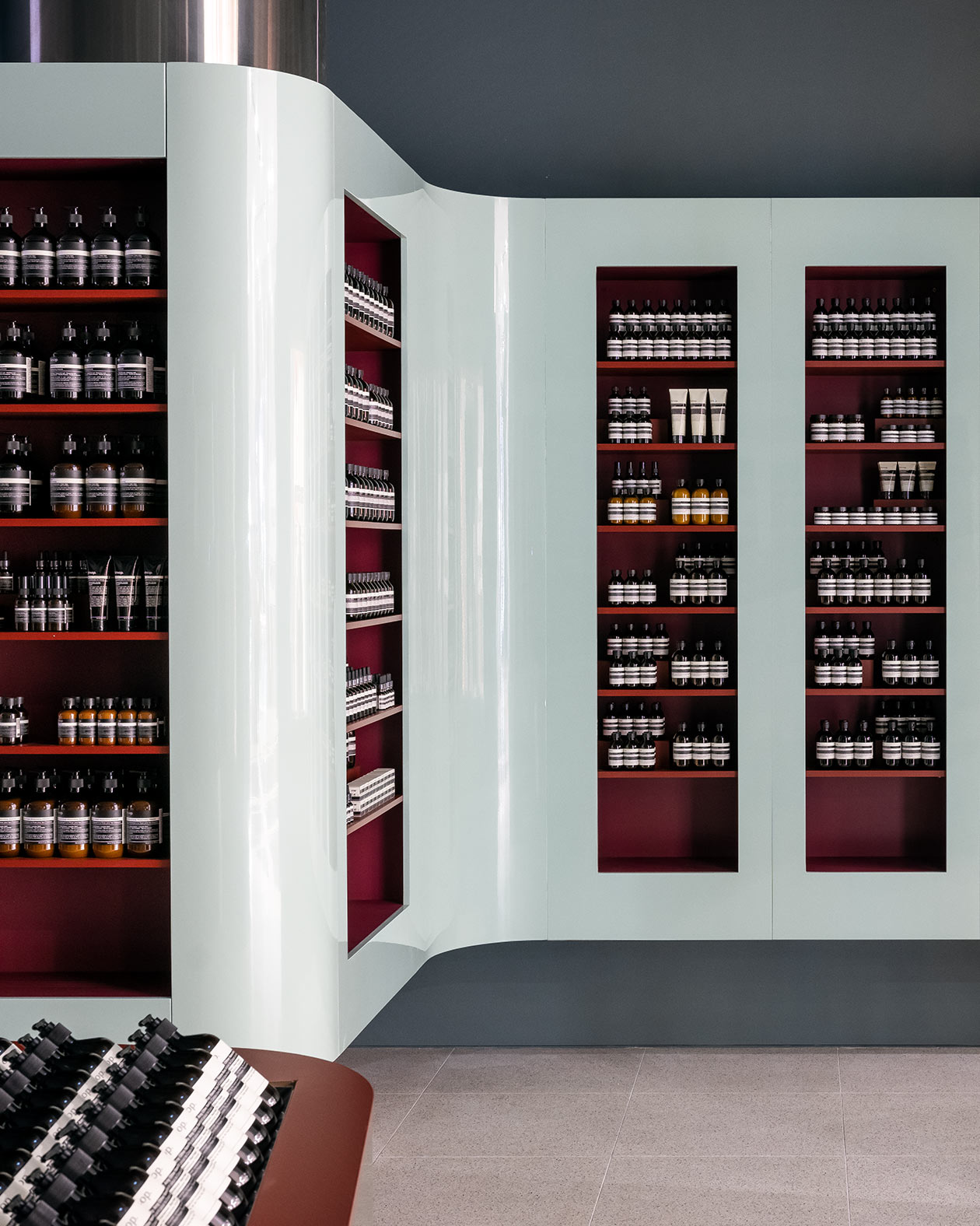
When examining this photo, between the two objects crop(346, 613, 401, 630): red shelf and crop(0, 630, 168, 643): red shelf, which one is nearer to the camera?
crop(0, 630, 168, 643): red shelf

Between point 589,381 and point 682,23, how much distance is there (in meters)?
1.64

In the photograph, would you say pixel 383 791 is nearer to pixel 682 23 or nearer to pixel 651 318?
pixel 651 318

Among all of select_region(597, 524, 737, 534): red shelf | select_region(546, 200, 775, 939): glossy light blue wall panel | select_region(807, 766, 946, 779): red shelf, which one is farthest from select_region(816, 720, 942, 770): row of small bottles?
select_region(597, 524, 737, 534): red shelf

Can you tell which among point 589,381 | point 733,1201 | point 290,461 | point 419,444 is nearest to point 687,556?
point 589,381

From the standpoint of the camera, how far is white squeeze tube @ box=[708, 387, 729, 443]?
4.78 m

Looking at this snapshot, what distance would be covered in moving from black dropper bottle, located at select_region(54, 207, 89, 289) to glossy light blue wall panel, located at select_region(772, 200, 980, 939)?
2.51 metres

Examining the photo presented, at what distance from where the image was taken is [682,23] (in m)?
5.07

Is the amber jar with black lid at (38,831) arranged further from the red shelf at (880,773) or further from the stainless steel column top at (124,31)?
the red shelf at (880,773)

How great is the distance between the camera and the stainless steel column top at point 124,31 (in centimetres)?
351

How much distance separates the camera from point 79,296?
354 centimetres

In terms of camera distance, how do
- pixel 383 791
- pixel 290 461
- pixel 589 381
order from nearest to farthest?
pixel 290 461
pixel 383 791
pixel 589 381

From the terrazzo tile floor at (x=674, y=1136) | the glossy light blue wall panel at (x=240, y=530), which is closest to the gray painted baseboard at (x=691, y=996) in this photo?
the terrazzo tile floor at (x=674, y=1136)

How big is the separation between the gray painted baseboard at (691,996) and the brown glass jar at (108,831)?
1972mm

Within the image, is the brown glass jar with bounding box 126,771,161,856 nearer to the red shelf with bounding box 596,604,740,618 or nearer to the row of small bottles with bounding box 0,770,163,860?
the row of small bottles with bounding box 0,770,163,860
